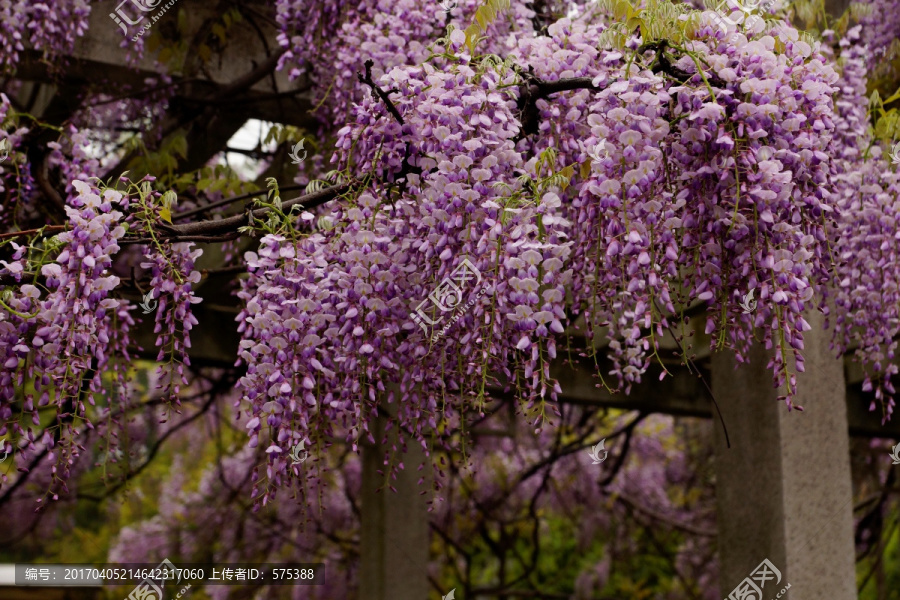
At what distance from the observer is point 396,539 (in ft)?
14.1

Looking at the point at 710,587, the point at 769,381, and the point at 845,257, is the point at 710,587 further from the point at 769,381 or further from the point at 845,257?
the point at 845,257

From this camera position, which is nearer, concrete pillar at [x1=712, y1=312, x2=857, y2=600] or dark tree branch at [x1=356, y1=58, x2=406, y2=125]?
dark tree branch at [x1=356, y1=58, x2=406, y2=125]

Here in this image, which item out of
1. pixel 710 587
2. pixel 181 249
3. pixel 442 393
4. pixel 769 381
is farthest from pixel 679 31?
pixel 710 587

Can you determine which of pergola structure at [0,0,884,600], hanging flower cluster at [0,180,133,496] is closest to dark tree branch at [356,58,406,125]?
hanging flower cluster at [0,180,133,496]

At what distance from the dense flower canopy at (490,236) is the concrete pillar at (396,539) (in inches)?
95.1

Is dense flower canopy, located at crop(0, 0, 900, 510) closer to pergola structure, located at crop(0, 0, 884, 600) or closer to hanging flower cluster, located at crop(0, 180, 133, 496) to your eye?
hanging flower cluster, located at crop(0, 180, 133, 496)

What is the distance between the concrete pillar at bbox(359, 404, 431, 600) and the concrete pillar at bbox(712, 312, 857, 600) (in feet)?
5.58

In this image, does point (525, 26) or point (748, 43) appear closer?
point (748, 43)

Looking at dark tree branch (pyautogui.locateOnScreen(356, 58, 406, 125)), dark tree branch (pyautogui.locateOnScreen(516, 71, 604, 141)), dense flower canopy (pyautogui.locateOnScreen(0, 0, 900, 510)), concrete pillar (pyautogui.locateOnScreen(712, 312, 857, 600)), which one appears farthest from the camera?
concrete pillar (pyautogui.locateOnScreen(712, 312, 857, 600))

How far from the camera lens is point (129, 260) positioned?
3857mm

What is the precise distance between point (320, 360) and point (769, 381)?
1.57 meters

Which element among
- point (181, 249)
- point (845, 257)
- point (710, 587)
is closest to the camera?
point (181, 249)

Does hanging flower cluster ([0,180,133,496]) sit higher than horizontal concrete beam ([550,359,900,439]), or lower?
lower

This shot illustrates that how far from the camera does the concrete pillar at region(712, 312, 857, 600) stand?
9.01 ft
